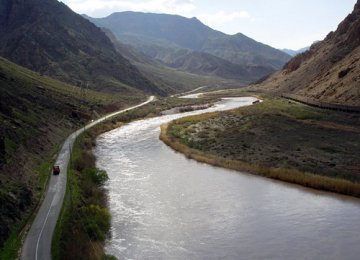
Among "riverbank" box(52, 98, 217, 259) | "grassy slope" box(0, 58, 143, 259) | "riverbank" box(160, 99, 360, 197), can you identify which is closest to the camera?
"riverbank" box(52, 98, 217, 259)

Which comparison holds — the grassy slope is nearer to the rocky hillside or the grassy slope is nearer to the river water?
the river water

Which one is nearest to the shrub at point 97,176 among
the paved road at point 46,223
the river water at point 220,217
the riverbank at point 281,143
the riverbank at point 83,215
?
the riverbank at point 83,215

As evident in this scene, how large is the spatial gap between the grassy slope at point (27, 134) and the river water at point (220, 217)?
7.34 meters

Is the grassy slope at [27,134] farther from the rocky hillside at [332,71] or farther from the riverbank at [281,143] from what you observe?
the rocky hillside at [332,71]

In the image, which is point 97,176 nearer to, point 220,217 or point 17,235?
point 220,217

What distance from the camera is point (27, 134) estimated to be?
65875mm

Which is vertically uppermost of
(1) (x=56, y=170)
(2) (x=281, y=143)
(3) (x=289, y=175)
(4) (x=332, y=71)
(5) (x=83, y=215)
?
(4) (x=332, y=71)

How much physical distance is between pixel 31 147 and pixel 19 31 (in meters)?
149

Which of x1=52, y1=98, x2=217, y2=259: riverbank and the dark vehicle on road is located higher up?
the dark vehicle on road

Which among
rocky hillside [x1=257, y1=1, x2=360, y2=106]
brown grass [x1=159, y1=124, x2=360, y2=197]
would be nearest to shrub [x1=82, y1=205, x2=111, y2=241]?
brown grass [x1=159, y1=124, x2=360, y2=197]

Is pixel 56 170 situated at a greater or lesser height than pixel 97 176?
greater

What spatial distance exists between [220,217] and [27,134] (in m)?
35.5

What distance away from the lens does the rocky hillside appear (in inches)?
4156

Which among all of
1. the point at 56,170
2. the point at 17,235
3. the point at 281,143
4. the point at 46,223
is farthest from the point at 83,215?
the point at 281,143
